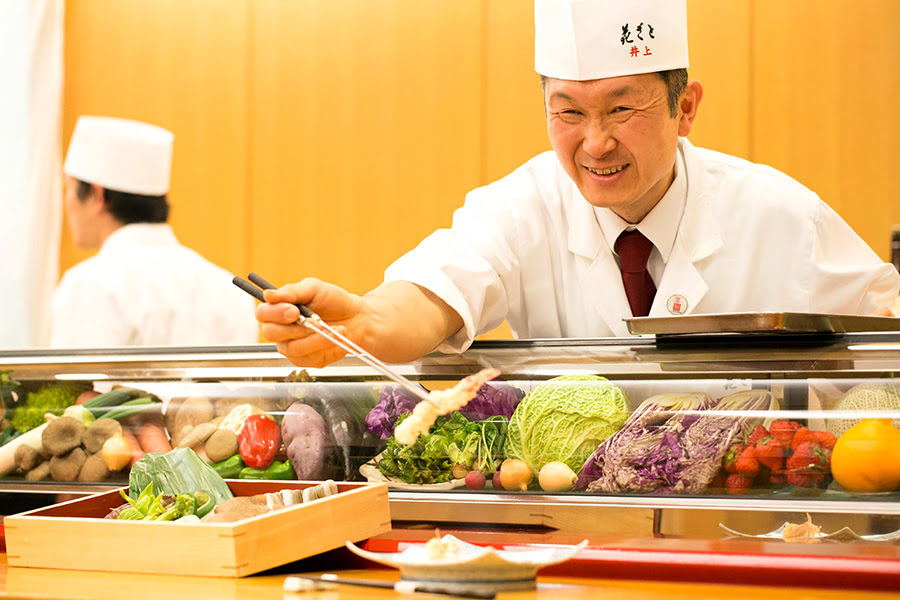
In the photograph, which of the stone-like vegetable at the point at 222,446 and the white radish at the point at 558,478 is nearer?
the white radish at the point at 558,478

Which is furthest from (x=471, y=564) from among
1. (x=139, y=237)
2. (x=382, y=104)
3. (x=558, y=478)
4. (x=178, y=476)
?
(x=382, y=104)

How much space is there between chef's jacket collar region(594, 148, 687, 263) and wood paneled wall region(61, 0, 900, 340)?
6.56ft

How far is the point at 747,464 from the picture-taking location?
A: 4.61 feet

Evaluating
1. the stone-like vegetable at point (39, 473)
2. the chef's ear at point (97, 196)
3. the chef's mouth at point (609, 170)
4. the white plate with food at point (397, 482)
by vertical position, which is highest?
the chef's ear at point (97, 196)

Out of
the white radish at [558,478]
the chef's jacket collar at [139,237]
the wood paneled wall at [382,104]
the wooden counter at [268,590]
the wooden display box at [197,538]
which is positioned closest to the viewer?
the wooden counter at [268,590]

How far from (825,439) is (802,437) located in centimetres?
3

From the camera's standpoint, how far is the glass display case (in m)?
1.38

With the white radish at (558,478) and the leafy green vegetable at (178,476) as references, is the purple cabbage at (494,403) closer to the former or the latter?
the white radish at (558,478)

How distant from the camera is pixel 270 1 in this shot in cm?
444

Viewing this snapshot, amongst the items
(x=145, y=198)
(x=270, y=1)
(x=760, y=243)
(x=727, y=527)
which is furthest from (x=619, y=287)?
(x=270, y=1)

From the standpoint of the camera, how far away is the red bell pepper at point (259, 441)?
1.66m

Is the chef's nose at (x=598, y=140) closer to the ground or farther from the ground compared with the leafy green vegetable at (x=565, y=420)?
farther from the ground

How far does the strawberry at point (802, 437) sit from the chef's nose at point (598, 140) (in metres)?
0.68

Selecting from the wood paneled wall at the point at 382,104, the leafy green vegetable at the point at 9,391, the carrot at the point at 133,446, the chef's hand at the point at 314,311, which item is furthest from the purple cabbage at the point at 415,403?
the wood paneled wall at the point at 382,104
